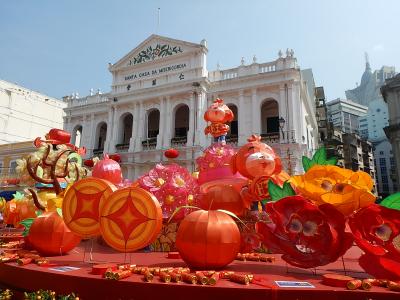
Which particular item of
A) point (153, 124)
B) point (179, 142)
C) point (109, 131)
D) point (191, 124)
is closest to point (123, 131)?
point (109, 131)

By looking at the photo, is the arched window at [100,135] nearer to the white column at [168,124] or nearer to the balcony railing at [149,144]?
the balcony railing at [149,144]

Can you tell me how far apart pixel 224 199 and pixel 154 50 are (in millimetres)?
22423

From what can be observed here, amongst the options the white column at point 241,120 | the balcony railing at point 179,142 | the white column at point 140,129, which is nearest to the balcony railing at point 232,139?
the white column at point 241,120

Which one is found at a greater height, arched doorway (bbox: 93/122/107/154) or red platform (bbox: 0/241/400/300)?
arched doorway (bbox: 93/122/107/154)

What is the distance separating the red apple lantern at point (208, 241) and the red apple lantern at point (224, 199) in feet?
5.92

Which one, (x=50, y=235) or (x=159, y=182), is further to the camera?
(x=159, y=182)

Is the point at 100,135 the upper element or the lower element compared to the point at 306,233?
upper

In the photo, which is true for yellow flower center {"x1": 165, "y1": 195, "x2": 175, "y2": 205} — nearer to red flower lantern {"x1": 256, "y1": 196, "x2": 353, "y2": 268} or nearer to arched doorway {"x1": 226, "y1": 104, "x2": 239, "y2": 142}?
red flower lantern {"x1": 256, "y1": 196, "x2": 353, "y2": 268}

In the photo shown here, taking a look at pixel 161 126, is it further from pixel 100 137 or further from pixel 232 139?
pixel 100 137

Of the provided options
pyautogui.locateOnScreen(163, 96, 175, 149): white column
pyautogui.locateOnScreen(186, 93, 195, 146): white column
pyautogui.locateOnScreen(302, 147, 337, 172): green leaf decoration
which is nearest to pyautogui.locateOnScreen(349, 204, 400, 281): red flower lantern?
pyautogui.locateOnScreen(302, 147, 337, 172): green leaf decoration

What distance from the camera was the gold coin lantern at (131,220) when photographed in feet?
18.1

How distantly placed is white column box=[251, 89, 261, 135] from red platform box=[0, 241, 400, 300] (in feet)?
54.5

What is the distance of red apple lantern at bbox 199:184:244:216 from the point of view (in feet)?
23.1

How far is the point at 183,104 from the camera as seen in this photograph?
82.1 ft
